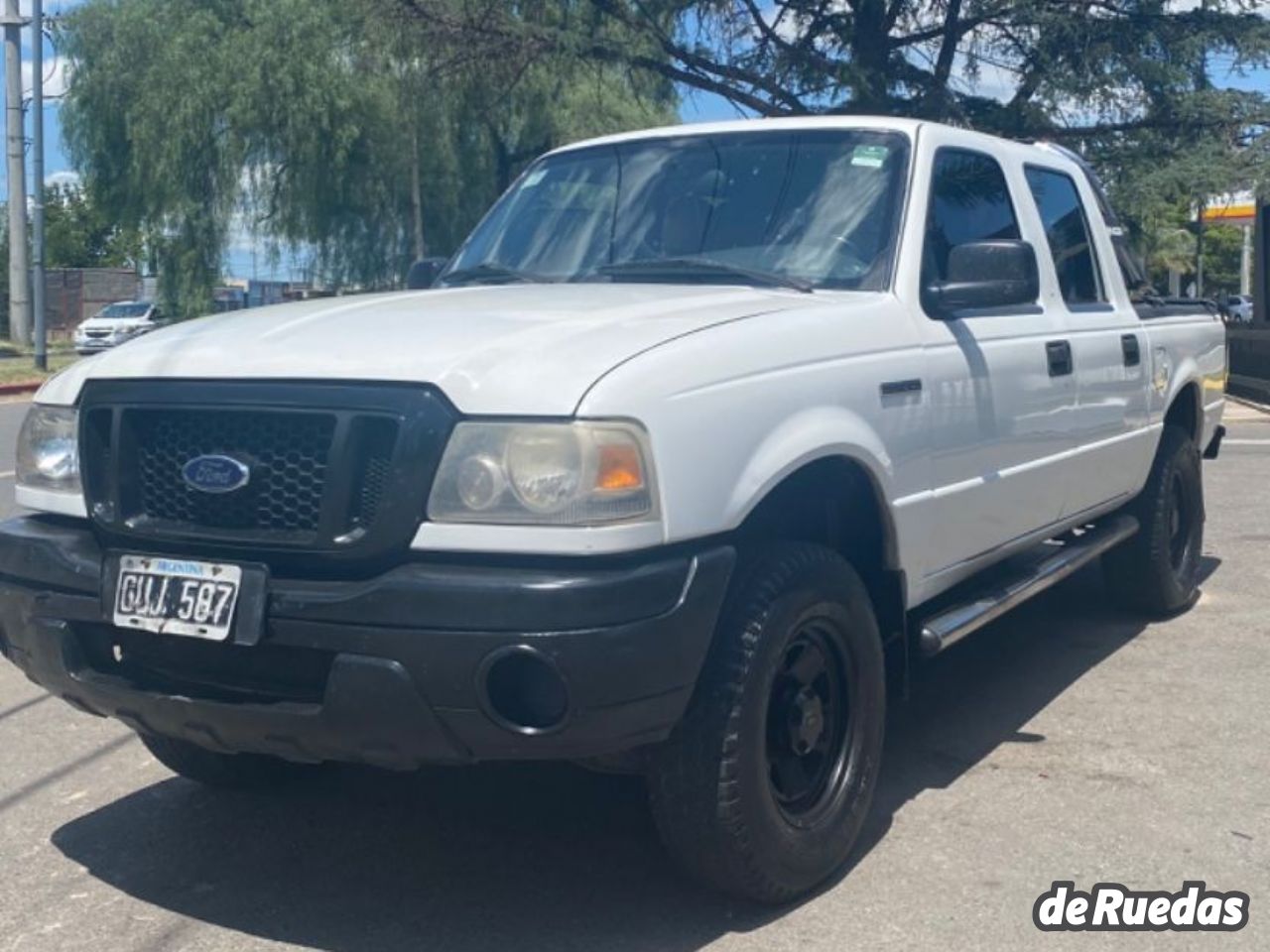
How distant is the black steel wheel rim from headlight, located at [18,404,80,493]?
175 cm

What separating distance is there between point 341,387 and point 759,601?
1.03 m

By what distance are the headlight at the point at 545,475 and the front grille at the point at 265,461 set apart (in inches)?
2.1

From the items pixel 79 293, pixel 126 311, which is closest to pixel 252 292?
pixel 126 311

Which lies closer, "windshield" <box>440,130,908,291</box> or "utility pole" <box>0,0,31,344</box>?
"windshield" <box>440,130,908,291</box>

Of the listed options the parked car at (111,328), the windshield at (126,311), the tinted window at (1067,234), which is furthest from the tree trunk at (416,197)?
the tinted window at (1067,234)

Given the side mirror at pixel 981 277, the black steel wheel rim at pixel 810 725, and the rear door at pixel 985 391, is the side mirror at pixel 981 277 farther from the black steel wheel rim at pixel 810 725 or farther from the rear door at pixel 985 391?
the black steel wheel rim at pixel 810 725

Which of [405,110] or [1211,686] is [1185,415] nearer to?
[1211,686]

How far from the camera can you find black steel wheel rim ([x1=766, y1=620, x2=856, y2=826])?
3.79 meters

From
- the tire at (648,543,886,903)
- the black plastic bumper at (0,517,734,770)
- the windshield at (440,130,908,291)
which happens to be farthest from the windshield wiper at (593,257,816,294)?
the black plastic bumper at (0,517,734,770)

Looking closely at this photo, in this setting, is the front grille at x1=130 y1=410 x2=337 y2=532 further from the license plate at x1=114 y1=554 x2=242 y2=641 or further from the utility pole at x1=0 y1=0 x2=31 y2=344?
the utility pole at x1=0 y1=0 x2=31 y2=344

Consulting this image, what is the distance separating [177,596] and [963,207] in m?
2.86

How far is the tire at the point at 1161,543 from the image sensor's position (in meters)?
6.65

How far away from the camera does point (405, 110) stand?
99.1 feet

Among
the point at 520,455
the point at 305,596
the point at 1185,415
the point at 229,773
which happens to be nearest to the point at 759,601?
the point at 520,455
